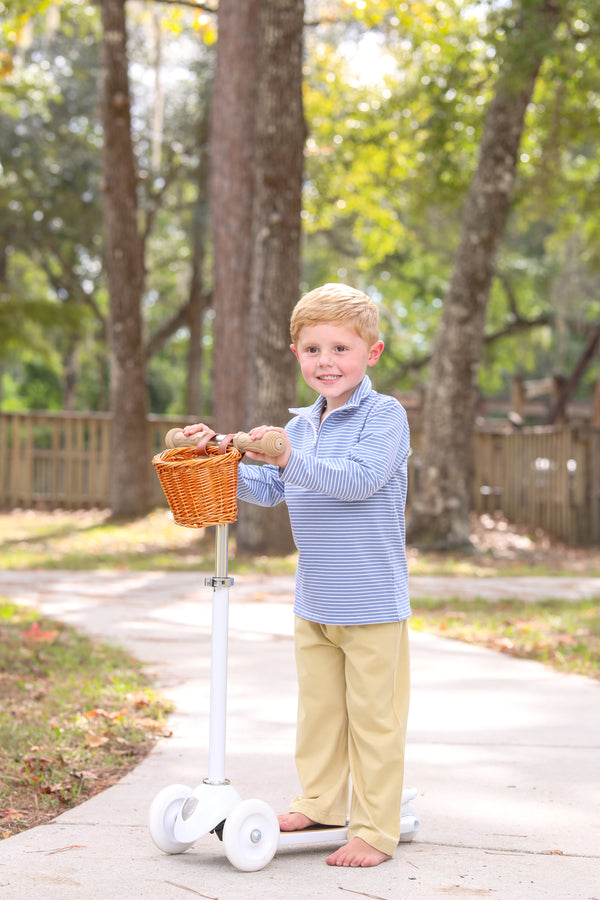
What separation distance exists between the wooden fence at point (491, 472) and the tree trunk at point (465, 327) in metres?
3.02

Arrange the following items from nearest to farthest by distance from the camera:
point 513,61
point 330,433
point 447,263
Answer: point 330,433 → point 513,61 → point 447,263

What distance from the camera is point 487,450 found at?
1639cm

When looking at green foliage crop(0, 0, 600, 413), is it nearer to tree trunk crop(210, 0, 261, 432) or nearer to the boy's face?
tree trunk crop(210, 0, 261, 432)

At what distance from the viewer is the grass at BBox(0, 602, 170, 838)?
3.43m

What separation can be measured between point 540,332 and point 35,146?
47.3 ft

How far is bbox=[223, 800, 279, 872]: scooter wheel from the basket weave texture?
72 centimetres

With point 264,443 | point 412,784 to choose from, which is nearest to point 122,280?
point 412,784

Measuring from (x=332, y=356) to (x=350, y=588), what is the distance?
24.7 inches

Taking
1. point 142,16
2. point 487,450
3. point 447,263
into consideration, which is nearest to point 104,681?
point 487,450

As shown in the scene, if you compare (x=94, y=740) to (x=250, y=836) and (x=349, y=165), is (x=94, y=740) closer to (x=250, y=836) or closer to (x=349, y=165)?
(x=250, y=836)

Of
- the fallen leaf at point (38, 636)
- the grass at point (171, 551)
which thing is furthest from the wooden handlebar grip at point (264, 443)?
the grass at point (171, 551)

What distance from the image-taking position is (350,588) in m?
2.87

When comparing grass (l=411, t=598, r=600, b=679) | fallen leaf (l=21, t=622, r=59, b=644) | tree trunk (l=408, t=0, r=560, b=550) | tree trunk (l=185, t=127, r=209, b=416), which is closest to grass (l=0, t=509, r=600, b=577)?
tree trunk (l=408, t=0, r=560, b=550)

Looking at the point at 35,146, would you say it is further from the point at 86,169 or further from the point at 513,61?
the point at 513,61
